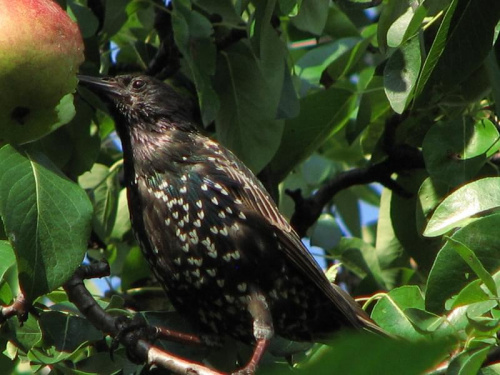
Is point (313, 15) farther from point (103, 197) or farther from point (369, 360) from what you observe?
point (369, 360)

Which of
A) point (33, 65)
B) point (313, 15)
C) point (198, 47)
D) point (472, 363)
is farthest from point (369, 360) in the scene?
point (198, 47)

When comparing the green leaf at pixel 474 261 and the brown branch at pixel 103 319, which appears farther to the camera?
the brown branch at pixel 103 319

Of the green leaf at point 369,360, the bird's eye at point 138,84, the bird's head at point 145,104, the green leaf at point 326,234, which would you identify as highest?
the green leaf at point 369,360

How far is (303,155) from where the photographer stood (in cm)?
343

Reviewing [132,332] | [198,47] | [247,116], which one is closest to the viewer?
[132,332]

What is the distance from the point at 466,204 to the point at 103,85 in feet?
5.73

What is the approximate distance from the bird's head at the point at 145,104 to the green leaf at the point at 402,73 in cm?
135

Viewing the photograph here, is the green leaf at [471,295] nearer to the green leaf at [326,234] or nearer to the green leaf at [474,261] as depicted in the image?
the green leaf at [474,261]

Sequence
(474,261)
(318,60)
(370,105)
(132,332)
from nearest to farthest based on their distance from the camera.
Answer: (474,261) → (132,332) → (370,105) → (318,60)

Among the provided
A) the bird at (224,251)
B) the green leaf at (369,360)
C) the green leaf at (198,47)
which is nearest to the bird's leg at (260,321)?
the bird at (224,251)

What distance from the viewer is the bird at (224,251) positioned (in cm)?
313

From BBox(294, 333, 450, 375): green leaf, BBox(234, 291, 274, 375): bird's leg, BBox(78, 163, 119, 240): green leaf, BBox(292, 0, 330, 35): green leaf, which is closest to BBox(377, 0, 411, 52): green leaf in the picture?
BBox(292, 0, 330, 35): green leaf

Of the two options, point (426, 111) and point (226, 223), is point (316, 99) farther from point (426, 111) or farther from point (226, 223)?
point (226, 223)

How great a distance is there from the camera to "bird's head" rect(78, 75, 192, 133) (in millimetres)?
3601
